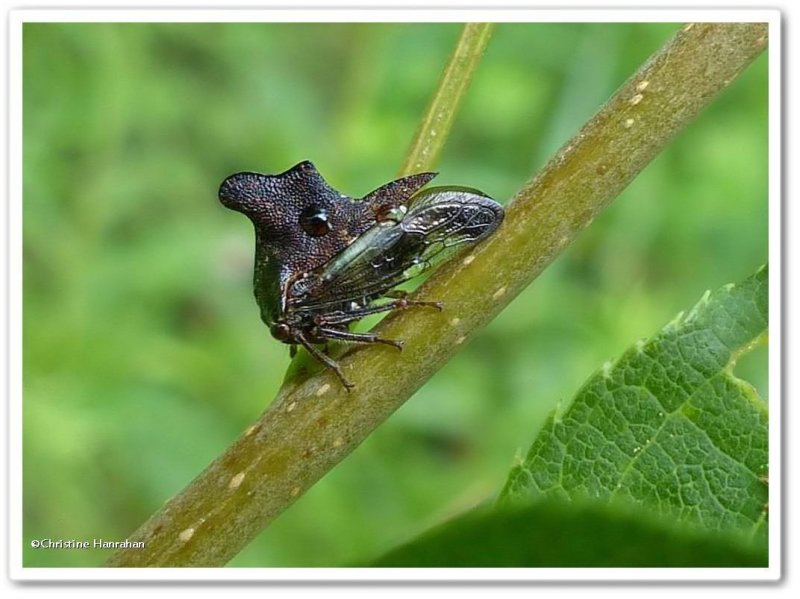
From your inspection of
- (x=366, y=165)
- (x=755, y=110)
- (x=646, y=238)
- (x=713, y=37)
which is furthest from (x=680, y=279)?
(x=713, y=37)

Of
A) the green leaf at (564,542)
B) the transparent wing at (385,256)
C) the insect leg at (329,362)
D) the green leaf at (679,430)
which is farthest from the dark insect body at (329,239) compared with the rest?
the green leaf at (564,542)

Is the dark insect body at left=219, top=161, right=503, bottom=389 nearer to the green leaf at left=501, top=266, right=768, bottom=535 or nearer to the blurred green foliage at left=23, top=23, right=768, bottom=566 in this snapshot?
the green leaf at left=501, top=266, right=768, bottom=535

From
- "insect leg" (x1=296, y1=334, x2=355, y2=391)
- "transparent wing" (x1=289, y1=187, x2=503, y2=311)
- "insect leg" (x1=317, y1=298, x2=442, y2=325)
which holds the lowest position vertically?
"insect leg" (x1=296, y1=334, x2=355, y2=391)

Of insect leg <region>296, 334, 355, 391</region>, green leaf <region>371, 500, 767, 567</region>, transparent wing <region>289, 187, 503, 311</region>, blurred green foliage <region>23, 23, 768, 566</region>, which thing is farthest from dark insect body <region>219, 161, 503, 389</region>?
blurred green foliage <region>23, 23, 768, 566</region>

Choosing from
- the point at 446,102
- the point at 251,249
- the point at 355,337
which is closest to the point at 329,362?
the point at 355,337

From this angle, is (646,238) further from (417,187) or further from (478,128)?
(417,187)
